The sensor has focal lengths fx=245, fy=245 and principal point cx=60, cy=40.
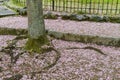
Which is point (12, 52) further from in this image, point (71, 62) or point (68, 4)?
point (68, 4)

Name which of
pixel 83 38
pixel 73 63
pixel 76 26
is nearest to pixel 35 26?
pixel 73 63

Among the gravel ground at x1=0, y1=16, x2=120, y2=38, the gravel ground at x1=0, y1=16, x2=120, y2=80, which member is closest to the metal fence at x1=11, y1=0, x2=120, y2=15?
the gravel ground at x1=0, y1=16, x2=120, y2=38

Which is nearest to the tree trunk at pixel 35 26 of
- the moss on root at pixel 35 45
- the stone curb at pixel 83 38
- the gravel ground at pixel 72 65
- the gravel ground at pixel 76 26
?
the moss on root at pixel 35 45

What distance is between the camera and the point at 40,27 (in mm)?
5254

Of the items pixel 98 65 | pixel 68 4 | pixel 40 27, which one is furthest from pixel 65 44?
pixel 68 4

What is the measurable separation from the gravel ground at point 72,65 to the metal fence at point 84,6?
2165mm

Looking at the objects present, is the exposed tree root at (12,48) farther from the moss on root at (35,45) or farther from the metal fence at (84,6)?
the metal fence at (84,6)

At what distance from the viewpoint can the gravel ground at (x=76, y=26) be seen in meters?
6.09

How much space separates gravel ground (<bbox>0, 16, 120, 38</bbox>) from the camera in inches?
240

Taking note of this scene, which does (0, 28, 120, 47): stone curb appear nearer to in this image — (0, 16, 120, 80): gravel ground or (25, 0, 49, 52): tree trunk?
(0, 16, 120, 80): gravel ground

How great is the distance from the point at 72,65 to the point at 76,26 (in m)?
2.01

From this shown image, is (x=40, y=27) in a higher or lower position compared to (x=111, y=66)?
higher

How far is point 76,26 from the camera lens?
6621mm

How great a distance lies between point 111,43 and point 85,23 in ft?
4.37
